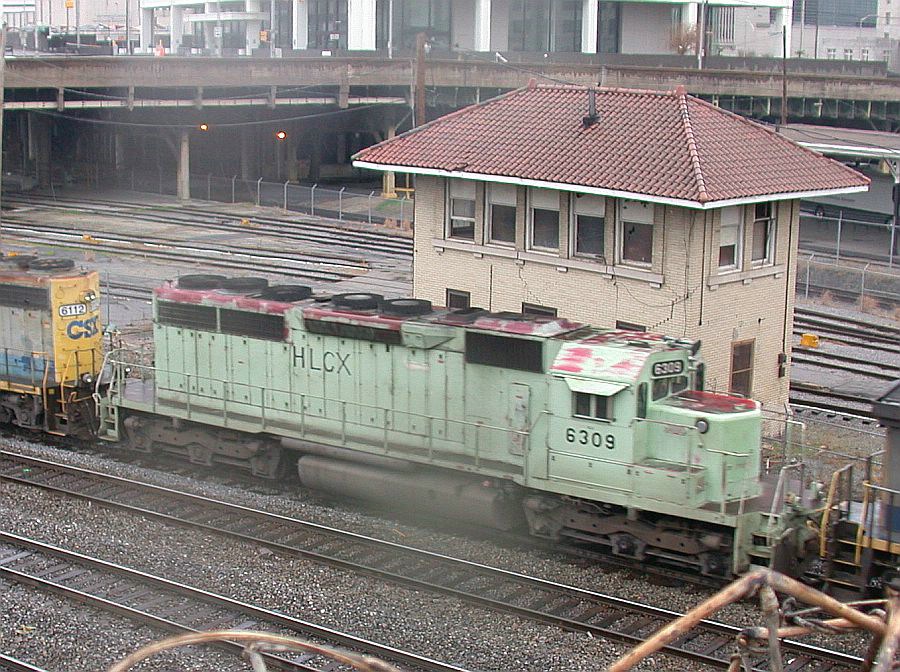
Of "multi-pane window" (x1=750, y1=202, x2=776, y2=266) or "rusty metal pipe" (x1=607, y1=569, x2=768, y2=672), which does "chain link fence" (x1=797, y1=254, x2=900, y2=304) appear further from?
"rusty metal pipe" (x1=607, y1=569, x2=768, y2=672)

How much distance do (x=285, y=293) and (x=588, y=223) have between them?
20.3 feet

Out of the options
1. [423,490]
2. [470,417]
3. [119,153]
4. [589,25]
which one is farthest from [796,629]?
[589,25]

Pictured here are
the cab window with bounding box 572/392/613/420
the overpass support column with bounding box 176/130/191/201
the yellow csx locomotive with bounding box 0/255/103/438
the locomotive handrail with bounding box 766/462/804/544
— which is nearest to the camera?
the locomotive handrail with bounding box 766/462/804/544

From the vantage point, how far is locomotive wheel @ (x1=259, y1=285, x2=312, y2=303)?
19453mm

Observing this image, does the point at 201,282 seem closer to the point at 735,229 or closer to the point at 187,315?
the point at 187,315

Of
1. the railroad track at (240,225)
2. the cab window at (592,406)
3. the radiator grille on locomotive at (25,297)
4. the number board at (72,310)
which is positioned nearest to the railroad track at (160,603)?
the cab window at (592,406)

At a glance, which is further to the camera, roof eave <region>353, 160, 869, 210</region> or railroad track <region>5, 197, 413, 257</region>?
railroad track <region>5, 197, 413, 257</region>

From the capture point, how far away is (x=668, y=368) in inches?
632

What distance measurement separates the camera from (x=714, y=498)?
604 inches

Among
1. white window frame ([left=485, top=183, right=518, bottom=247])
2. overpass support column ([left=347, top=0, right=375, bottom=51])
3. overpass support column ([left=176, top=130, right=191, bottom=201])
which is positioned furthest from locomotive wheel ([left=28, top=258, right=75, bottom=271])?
overpass support column ([left=347, top=0, right=375, bottom=51])

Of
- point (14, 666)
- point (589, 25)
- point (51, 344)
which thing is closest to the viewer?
point (14, 666)

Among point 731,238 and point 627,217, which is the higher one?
point 627,217

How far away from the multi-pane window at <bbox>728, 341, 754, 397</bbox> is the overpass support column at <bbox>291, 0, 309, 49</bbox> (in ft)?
187

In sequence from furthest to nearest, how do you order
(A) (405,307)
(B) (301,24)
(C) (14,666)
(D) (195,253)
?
1. (B) (301,24)
2. (D) (195,253)
3. (A) (405,307)
4. (C) (14,666)
